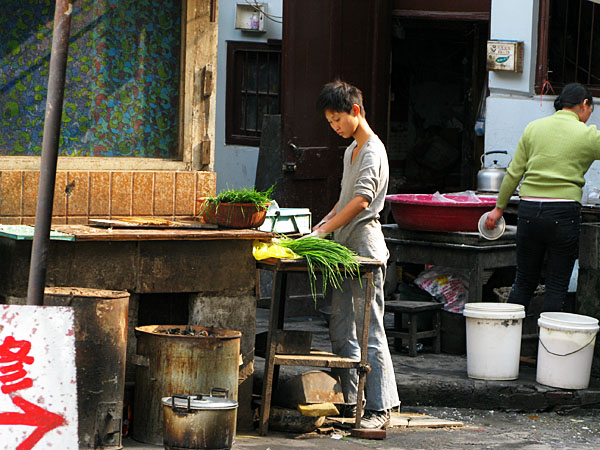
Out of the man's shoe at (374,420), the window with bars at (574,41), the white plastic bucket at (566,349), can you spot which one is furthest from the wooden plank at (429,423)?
Answer: the window with bars at (574,41)

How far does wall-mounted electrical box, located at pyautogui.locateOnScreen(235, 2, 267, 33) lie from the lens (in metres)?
13.3

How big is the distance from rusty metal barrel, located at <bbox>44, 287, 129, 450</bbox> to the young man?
1.45 m

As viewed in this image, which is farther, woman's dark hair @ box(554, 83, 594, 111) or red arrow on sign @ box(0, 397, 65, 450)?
woman's dark hair @ box(554, 83, 594, 111)

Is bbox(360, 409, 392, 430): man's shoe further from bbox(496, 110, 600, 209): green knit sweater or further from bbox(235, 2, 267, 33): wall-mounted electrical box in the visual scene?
bbox(235, 2, 267, 33): wall-mounted electrical box

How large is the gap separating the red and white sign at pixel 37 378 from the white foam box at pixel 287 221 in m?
3.58

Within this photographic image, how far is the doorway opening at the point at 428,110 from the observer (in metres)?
13.9

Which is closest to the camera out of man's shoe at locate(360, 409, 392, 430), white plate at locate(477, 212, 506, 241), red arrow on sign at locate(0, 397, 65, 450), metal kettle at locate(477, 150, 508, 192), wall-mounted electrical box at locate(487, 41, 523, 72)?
red arrow on sign at locate(0, 397, 65, 450)

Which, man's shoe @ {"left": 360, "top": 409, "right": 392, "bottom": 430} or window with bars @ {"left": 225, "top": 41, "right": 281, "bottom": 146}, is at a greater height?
window with bars @ {"left": 225, "top": 41, "right": 281, "bottom": 146}

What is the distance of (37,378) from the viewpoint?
180 inches

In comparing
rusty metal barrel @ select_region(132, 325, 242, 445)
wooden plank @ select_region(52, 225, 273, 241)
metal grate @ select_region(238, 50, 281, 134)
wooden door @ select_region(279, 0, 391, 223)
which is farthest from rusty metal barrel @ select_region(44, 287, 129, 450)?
metal grate @ select_region(238, 50, 281, 134)

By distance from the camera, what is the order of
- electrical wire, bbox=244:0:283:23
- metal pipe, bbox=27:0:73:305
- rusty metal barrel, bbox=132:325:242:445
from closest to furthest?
1. metal pipe, bbox=27:0:73:305
2. rusty metal barrel, bbox=132:325:242:445
3. electrical wire, bbox=244:0:283:23

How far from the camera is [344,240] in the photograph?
677cm

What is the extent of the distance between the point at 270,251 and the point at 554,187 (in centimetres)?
251

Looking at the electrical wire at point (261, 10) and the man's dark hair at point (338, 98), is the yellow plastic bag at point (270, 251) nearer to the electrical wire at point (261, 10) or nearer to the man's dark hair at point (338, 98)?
the man's dark hair at point (338, 98)
